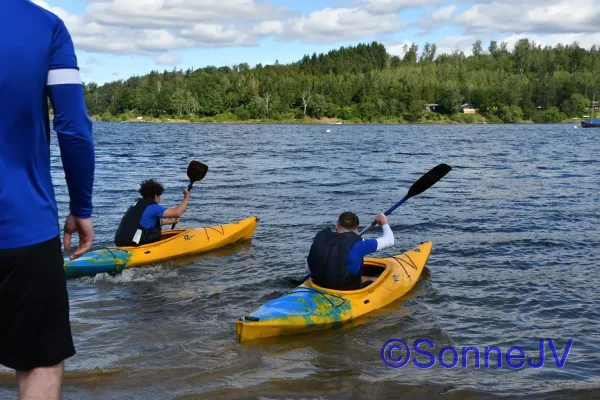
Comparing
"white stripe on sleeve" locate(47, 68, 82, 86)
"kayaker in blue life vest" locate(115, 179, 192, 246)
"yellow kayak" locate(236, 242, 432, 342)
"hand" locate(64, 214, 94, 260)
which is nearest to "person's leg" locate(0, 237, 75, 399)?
"hand" locate(64, 214, 94, 260)

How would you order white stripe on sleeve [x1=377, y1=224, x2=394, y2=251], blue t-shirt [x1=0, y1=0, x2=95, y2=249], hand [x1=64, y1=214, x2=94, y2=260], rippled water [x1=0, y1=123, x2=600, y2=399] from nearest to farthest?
blue t-shirt [x1=0, y1=0, x2=95, y2=249], hand [x1=64, y1=214, x2=94, y2=260], rippled water [x1=0, y1=123, x2=600, y2=399], white stripe on sleeve [x1=377, y1=224, x2=394, y2=251]

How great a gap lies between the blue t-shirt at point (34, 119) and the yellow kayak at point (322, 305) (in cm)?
387

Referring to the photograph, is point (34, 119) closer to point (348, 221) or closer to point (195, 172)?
point (348, 221)

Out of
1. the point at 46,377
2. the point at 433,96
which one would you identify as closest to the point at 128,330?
the point at 46,377

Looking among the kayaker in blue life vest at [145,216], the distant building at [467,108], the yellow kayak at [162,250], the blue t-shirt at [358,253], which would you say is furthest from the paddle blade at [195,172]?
the distant building at [467,108]

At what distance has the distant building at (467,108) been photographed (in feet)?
378

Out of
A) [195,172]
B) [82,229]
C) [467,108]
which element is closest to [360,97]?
[467,108]

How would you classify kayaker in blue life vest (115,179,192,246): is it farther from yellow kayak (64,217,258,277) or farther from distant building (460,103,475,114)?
distant building (460,103,475,114)

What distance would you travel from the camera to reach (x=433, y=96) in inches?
4761

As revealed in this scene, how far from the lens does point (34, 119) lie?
2.10m

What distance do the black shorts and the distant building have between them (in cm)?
11756

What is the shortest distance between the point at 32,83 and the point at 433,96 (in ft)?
405

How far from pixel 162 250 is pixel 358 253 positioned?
3870mm

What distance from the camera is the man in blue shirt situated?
80.0 inches
